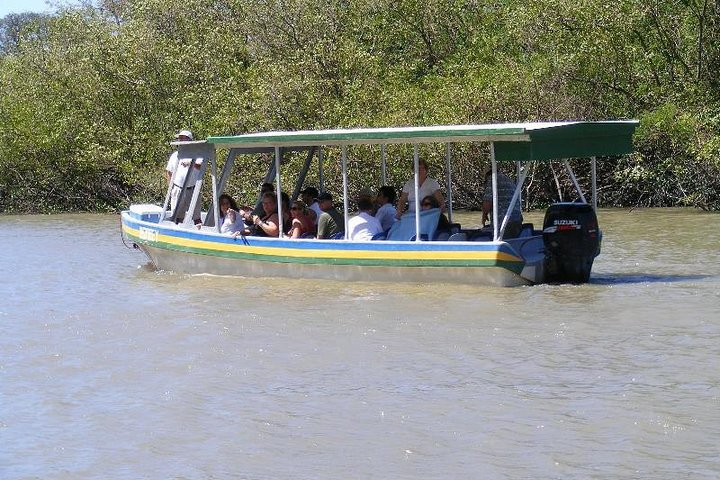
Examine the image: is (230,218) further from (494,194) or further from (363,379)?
(363,379)

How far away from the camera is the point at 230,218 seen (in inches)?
579

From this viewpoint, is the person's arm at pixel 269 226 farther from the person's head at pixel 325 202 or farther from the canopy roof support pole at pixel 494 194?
the canopy roof support pole at pixel 494 194

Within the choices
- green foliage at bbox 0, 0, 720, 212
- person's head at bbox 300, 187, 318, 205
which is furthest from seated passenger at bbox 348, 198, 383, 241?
green foliage at bbox 0, 0, 720, 212

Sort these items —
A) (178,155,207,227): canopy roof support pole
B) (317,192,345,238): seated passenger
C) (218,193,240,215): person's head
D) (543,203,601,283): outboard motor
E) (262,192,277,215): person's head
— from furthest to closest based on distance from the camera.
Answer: (178,155,207,227): canopy roof support pole → (218,193,240,215): person's head → (262,192,277,215): person's head → (317,192,345,238): seated passenger → (543,203,601,283): outboard motor

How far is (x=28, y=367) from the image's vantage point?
1014cm

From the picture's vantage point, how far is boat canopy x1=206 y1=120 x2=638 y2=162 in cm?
1258

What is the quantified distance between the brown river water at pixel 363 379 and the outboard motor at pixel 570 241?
239 millimetres

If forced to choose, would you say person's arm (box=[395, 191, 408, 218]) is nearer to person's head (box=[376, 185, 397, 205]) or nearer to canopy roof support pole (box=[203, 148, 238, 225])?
person's head (box=[376, 185, 397, 205])

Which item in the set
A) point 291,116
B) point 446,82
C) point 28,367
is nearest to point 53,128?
point 291,116

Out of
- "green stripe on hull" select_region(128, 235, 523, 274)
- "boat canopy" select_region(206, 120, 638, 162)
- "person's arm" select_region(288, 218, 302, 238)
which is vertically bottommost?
"green stripe on hull" select_region(128, 235, 523, 274)

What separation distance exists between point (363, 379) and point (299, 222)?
5.32 m

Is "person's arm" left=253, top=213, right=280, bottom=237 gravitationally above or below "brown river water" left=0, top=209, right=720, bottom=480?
above

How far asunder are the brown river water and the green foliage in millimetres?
9807

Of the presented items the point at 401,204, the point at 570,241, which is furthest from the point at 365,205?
the point at 570,241
